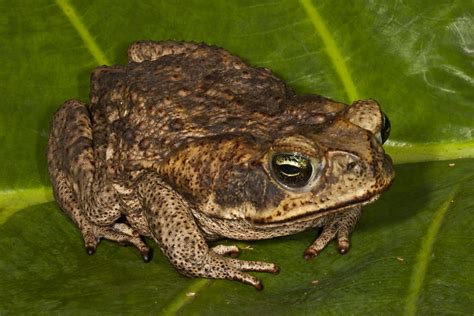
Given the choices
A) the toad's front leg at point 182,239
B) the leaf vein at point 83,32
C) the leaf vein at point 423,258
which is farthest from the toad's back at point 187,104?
the leaf vein at point 423,258

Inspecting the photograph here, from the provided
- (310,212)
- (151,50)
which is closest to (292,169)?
(310,212)

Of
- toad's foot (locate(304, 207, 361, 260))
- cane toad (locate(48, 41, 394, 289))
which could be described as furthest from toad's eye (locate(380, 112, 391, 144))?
toad's foot (locate(304, 207, 361, 260))

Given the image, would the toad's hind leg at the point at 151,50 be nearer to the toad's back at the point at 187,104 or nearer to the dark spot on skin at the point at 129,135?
the toad's back at the point at 187,104

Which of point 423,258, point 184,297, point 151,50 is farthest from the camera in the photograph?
point 151,50

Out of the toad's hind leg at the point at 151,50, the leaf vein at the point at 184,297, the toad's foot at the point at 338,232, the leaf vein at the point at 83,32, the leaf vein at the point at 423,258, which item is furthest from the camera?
the leaf vein at the point at 83,32

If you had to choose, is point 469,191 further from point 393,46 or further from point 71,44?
point 71,44

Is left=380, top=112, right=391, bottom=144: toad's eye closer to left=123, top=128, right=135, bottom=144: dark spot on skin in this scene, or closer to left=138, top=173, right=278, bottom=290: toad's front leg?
left=138, top=173, right=278, bottom=290: toad's front leg

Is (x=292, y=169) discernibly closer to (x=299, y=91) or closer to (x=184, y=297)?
(x=184, y=297)
